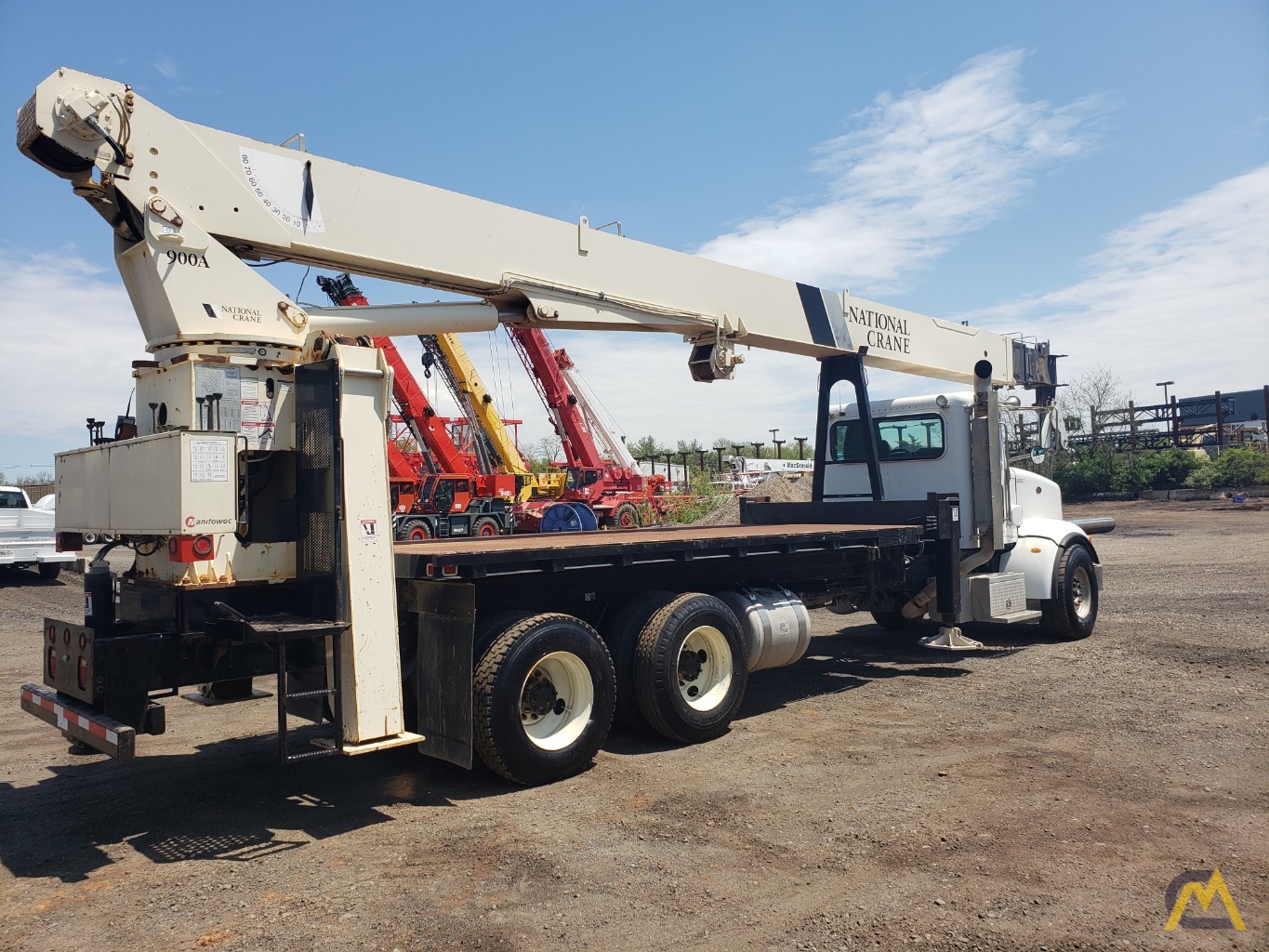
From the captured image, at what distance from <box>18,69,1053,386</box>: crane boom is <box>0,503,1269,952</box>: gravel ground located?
9.08ft

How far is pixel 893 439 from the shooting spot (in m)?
11.0

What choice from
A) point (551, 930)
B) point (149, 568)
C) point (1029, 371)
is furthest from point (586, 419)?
point (551, 930)

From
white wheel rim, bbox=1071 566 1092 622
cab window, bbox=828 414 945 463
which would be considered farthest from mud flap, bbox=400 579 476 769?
white wheel rim, bbox=1071 566 1092 622

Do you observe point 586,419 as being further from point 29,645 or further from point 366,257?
point 366,257

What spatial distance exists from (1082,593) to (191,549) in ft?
32.0

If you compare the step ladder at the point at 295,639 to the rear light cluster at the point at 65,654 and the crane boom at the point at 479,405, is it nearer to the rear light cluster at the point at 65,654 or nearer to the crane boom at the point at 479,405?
the rear light cluster at the point at 65,654

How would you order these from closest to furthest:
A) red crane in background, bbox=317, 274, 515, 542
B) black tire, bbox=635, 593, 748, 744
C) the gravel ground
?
the gravel ground < black tire, bbox=635, 593, 748, 744 < red crane in background, bbox=317, 274, 515, 542

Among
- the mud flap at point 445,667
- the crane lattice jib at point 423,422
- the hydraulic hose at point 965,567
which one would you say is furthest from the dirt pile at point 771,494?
the mud flap at point 445,667

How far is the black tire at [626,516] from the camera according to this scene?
26031mm

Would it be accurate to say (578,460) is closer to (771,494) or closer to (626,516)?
(626,516)

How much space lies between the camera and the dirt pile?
27.2 m

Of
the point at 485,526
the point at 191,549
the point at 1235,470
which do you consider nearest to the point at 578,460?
the point at 485,526

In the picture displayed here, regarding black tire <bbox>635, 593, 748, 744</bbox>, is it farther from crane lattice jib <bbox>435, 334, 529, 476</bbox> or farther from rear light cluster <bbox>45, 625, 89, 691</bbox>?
crane lattice jib <bbox>435, 334, 529, 476</bbox>

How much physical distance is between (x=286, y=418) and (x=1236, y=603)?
41.3 feet
